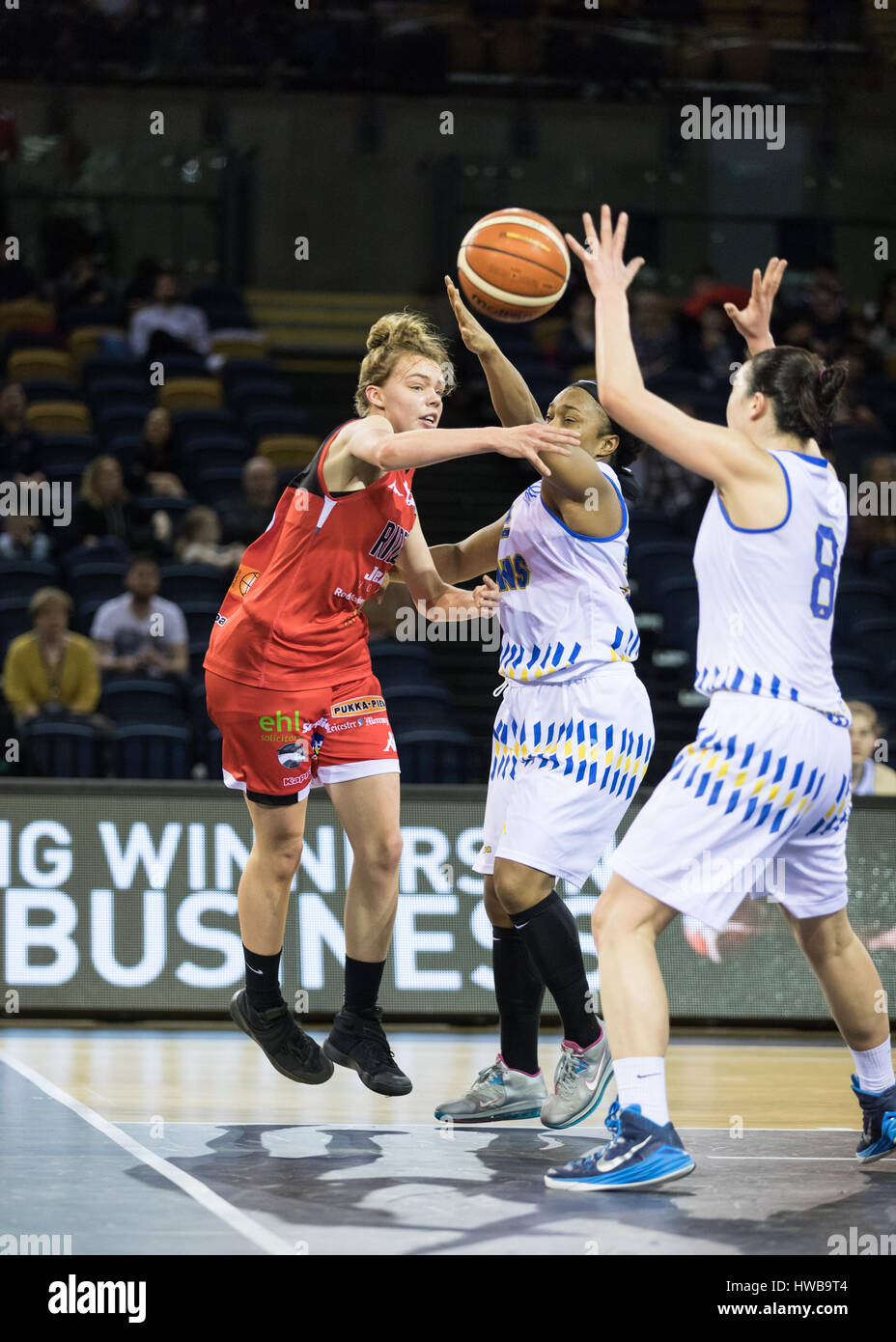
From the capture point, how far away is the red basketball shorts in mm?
5531

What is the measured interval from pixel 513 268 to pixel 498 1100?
268cm

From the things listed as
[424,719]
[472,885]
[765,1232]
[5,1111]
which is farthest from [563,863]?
[424,719]

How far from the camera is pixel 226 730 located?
562 cm

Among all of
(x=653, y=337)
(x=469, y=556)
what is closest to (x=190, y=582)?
(x=653, y=337)

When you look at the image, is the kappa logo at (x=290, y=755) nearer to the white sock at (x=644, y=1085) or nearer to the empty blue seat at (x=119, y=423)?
the white sock at (x=644, y=1085)

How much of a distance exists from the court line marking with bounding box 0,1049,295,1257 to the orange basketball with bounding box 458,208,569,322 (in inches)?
110

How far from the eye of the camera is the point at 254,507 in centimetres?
1230

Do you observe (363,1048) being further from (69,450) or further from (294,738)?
(69,450)

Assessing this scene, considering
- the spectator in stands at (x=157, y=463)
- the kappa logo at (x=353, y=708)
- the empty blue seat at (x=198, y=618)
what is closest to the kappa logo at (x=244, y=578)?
the kappa logo at (x=353, y=708)

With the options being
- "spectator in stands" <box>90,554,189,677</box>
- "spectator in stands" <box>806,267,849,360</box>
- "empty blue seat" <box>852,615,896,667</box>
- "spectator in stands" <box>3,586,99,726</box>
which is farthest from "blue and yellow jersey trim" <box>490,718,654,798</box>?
"spectator in stands" <box>806,267,849,360</box>

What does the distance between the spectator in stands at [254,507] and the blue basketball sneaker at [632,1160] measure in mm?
8261

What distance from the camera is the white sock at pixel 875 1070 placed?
4863 mm

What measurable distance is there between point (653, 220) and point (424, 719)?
8.92 meters
